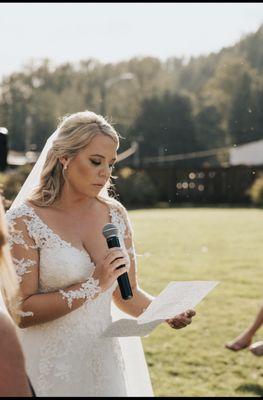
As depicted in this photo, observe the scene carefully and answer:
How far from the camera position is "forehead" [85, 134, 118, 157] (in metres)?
2.84

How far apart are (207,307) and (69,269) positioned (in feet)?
16.5

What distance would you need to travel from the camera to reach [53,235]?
9.20 feet

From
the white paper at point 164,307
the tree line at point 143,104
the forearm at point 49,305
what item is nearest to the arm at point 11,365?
the white paper at point 164,307

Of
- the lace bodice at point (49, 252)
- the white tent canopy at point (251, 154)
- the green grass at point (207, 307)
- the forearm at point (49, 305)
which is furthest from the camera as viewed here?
the white tent canopy at point (251, 154)

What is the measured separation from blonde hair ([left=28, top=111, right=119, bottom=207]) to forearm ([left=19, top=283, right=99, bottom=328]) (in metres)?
0.45

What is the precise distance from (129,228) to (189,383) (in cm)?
233

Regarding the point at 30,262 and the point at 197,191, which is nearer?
the point at 30,262

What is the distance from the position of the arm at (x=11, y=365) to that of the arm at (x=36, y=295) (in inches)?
43.9

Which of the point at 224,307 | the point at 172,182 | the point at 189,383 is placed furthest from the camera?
the point at 172,182

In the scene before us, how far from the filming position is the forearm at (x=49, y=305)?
262cm

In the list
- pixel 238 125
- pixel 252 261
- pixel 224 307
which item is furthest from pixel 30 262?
pixel 238 125

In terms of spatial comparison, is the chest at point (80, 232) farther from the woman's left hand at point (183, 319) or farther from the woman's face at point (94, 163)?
the woman's left hand at point (183, 319)

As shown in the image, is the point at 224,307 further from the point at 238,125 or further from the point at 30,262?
the point at 238,125

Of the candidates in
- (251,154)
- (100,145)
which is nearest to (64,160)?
(100,145)
